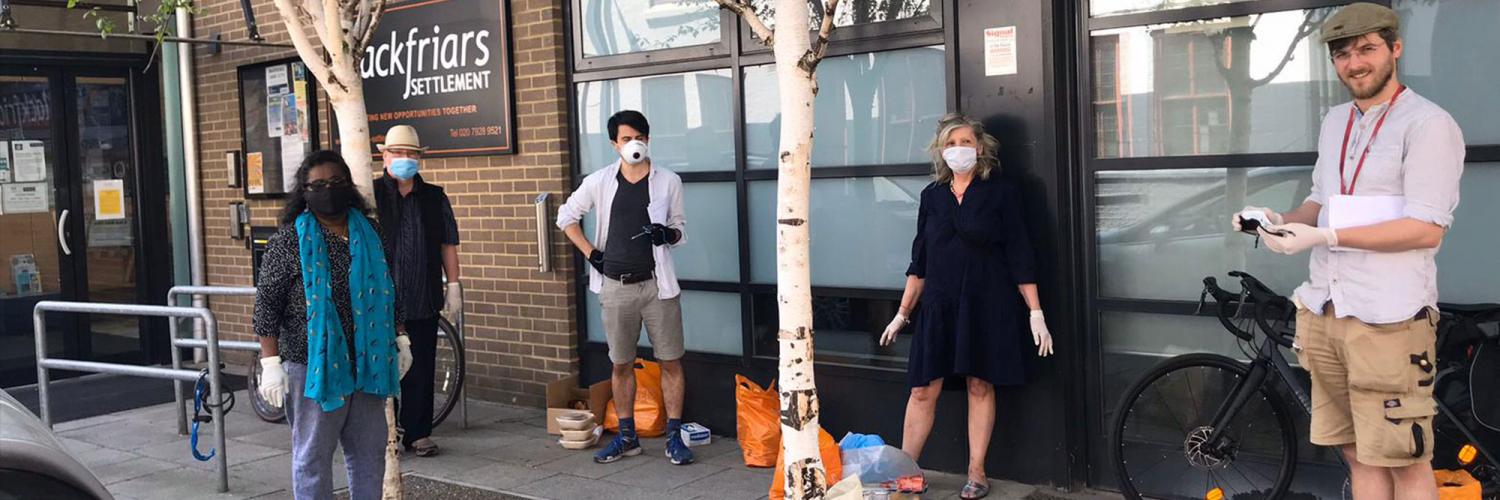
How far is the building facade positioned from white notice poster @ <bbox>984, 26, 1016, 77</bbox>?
0.04 ft

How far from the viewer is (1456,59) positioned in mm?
5105

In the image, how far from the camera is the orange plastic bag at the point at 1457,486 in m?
4.90

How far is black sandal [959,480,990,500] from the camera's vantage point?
607 centimetres

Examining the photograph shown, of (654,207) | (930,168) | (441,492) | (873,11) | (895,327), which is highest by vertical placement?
(873,11)

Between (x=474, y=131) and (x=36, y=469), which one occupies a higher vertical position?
(x=474, y=131)

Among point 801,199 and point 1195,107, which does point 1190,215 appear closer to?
point 1195,107

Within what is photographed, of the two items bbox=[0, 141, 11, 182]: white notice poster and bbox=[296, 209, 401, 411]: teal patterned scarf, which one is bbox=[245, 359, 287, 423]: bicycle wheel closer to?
bbox=[296, 209, 401, 411]: teal patterned scarf

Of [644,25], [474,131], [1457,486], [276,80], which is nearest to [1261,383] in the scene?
[1457,486]

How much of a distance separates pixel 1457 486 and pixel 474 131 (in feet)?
19.6

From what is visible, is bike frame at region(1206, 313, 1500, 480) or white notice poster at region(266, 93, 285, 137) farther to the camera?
white notice poster at region(266, 93, 285, 137)

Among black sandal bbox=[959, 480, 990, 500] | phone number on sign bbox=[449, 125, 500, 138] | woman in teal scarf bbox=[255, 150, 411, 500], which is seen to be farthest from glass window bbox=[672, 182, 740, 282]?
woman in teal scarf bbox=[255, 150, 411, 500]

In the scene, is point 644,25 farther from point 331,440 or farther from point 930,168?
point 331,440

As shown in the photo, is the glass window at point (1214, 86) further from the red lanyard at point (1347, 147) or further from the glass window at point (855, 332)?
the glass window at point (855, 332)

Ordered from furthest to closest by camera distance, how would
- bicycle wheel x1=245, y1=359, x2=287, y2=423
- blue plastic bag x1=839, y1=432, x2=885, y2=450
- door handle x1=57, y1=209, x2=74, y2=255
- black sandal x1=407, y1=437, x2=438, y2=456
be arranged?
door handle x1=57, y1=209, x2=74, y2=255 < bicycle wheel x1=245, y1=359, x2=287, y2=423 < black sandal x1=407, y1=437, x2=438, y2=456 < blue plastic bag x1=839, y1=432, x2=885, y2=450
